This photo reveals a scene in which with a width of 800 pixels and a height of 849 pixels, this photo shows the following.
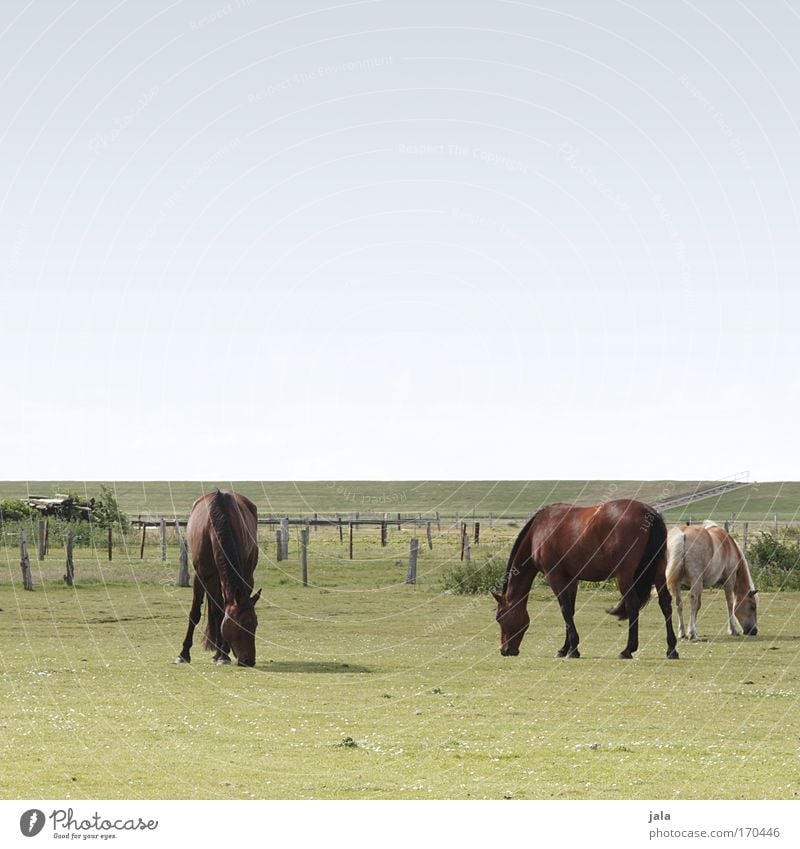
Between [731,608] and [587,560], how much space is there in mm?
4790

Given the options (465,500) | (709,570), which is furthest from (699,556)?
(465,500)

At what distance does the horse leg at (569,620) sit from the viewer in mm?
22375

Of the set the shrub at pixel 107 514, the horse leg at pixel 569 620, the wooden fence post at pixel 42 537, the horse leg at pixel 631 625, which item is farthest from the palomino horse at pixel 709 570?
the shrub at pixel 107 514

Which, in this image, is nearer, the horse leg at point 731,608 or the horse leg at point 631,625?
the horse leg at point 631,625

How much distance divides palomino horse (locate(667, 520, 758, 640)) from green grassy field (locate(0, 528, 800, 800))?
61 centimetres

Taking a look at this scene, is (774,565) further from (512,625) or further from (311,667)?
(311,667)

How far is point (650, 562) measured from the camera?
22406 mm

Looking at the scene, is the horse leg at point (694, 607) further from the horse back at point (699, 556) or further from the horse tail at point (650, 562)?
the horse tail at point (650, 562)

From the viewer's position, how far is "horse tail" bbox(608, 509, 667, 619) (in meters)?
22.2

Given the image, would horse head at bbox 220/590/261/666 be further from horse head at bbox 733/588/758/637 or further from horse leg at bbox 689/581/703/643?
horse head at bbox 733/588/758/637

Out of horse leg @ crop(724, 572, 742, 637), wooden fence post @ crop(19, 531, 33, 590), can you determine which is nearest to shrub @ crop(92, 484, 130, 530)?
wooden fence post @ crop(19, 531, 33, 590)

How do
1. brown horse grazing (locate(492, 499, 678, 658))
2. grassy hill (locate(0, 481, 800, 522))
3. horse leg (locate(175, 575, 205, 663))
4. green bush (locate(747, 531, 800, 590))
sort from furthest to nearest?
grassy hill (locate(0, 481, 800, 522)), green bush (locate(747, 531, 800, 590)), brown horse grazing (locate(492, 499, 678, 658)), horse leg (locate(175, 575, 205, 663))
